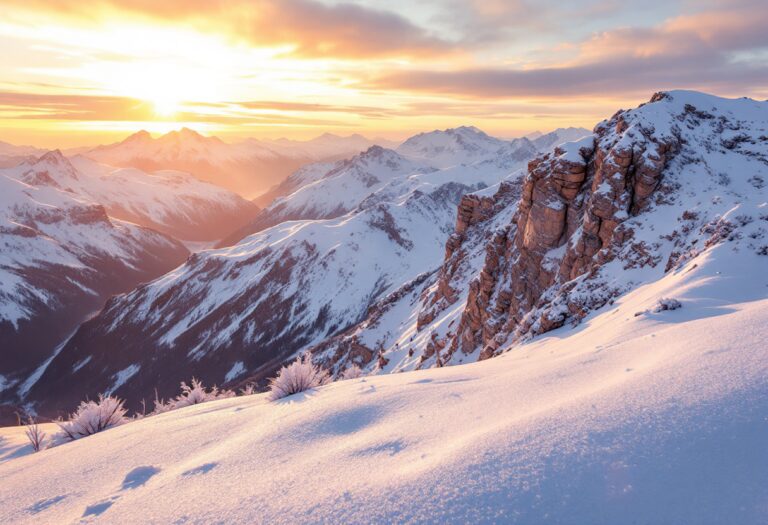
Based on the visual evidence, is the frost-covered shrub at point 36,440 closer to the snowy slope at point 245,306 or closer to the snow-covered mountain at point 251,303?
the snow-covered mountain at point 251,303

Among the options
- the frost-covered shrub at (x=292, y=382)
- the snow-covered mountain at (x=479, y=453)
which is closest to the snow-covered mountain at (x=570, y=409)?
the snow-covered mountain at (x=479, y=453)

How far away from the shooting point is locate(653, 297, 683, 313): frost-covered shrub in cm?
1024

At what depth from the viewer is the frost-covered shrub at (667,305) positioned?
33.6 feet

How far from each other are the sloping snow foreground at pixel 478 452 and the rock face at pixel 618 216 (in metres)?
9.55

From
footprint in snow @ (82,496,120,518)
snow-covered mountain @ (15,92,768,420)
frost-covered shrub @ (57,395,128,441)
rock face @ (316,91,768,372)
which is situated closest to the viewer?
footprint in snow @ (82,496,120,518)

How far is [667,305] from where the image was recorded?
10.3m

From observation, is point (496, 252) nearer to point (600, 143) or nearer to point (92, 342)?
point (600, 143)

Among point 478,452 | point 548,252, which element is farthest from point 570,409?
point 548,252

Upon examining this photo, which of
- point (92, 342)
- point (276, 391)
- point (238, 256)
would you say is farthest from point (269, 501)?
point (92, 342)

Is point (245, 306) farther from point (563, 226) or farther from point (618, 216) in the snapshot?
point (618, 216)

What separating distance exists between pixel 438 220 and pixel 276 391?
6161 inches

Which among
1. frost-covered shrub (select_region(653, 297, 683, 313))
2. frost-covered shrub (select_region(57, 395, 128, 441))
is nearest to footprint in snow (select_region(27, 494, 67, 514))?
frost-covered shrub (select_region(57, 395, 128, 441))

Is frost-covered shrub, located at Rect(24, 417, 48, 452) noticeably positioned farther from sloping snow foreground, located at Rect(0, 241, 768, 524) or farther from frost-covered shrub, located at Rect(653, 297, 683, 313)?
frost-covered shrub, located at Rect(653, 297, 683, 313)

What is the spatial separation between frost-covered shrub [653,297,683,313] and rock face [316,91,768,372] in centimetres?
569
